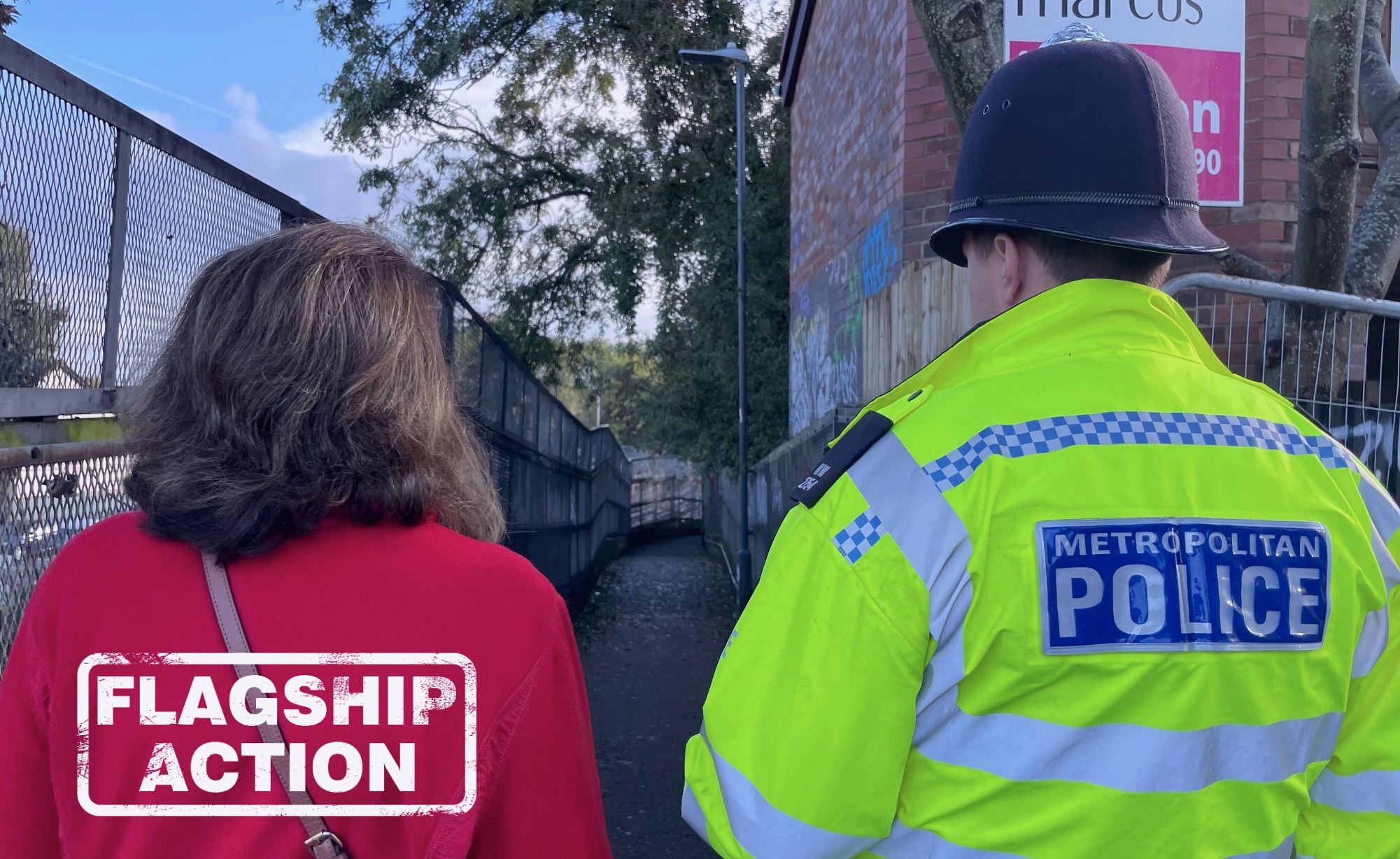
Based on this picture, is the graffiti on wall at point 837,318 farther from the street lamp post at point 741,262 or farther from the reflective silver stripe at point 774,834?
the reflective silver stripe at point 774,834

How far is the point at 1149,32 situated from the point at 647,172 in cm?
1757

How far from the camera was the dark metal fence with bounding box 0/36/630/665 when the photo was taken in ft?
8.41

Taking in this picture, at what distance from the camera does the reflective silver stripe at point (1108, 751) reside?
1.42 metres

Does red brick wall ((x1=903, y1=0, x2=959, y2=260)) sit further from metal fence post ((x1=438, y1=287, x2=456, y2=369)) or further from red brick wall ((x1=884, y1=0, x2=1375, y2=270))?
metal fence post ((x1=438, y1=287, x2=456, y2=369))

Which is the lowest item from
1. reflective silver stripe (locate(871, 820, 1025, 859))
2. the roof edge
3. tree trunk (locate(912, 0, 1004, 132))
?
reflective silver stripe (locate(871, 820, 1025, 859))

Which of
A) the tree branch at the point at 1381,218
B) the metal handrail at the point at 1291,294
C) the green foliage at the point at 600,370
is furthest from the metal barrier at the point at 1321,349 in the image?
the green foliage at the point at 600,370

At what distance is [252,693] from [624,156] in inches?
811

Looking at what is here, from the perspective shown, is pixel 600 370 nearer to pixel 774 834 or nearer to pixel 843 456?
pixel 843 456

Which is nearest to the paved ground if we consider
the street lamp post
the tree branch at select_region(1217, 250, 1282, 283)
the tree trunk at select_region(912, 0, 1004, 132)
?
the street lamp post

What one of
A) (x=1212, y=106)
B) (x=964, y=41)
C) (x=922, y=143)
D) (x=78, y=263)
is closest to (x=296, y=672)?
(x=78, y=263)

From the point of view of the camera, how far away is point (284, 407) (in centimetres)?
155

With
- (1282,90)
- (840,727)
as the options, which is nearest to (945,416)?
(840,727)

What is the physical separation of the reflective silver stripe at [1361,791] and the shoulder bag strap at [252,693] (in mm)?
1342

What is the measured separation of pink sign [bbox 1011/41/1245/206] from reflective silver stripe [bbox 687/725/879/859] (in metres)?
3.30
